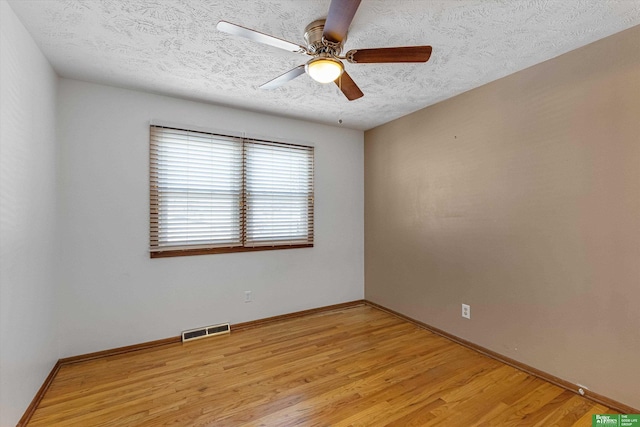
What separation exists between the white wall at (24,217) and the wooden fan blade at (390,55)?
186 centimetres

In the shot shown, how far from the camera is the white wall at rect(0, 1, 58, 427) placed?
1511 mm

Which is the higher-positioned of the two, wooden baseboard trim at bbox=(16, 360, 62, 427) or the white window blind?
the white window blind

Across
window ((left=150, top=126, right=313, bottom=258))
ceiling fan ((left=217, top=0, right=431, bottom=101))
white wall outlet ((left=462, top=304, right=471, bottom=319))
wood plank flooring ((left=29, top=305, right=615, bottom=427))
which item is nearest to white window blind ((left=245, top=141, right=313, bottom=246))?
window ((left=150, top=126, right=313, bottom=258))

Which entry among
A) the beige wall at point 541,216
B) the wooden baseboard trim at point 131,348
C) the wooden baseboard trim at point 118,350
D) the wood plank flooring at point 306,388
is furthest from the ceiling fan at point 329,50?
the wooden baseboard trim at point 118,350

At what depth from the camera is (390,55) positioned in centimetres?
161

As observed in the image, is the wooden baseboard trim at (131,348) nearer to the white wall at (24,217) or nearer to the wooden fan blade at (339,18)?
the white wall at (24,217)

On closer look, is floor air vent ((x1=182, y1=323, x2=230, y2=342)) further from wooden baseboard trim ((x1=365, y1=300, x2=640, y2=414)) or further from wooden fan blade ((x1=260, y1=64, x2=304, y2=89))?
wooden fan blade ((x1=260, y1=64, x2=304, y2=89))

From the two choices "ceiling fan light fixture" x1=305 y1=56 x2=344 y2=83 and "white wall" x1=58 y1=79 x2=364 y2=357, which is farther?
"white wall" x1=58 y1=79 x2=364 y2=357

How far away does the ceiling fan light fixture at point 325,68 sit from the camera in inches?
64.3

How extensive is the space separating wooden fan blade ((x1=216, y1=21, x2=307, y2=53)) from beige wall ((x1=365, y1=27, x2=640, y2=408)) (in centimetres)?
186

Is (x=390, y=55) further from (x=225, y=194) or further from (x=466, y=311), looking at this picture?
(x=466, y=311)

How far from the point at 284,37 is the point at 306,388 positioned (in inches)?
95.9

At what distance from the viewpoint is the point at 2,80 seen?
1.48 meters

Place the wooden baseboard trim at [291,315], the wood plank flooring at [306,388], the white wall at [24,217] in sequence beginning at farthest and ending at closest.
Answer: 1. the wooden baseboard trim at [291,315]
2. the wood plank flooring at [306,388]
3. the white wall at [24,217]
